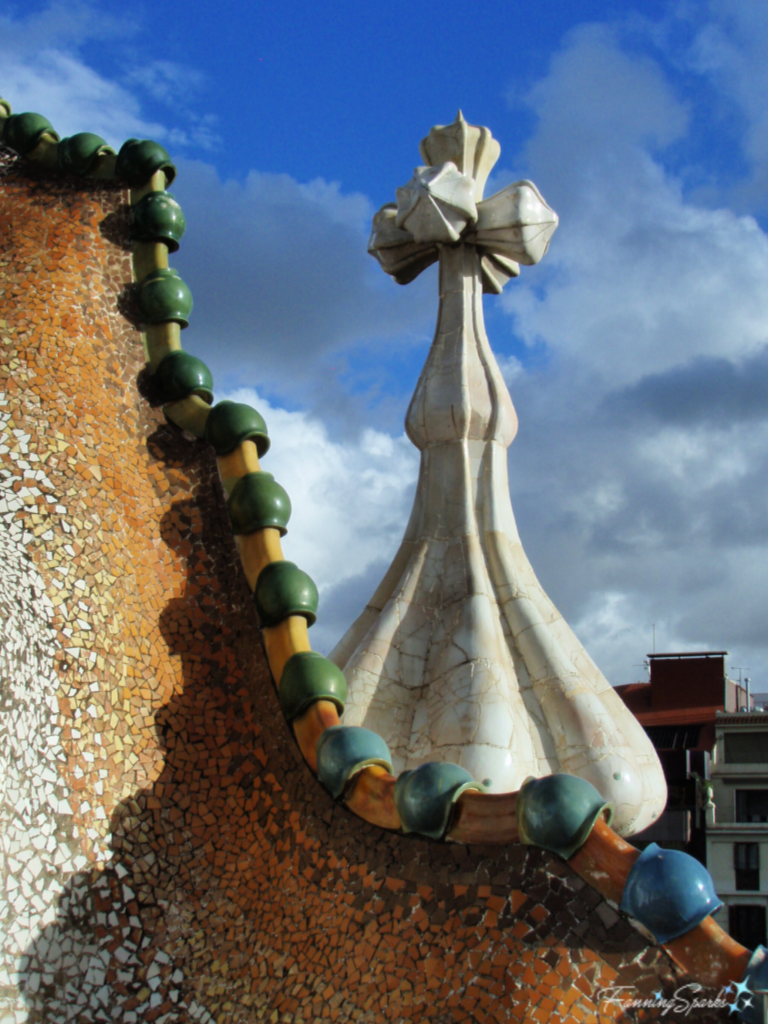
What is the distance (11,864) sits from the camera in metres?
4.29

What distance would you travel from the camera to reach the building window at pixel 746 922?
22859 mm

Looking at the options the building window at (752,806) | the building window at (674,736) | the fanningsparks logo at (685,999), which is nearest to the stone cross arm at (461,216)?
the fanningsparks logo at (685,999)

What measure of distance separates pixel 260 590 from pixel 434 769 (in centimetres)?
130

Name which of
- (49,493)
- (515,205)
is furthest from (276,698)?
(515,205)

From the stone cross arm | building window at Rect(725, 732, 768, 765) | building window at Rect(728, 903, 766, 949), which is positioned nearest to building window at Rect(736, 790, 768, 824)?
building window at Rect(725, 732, 768, 765)

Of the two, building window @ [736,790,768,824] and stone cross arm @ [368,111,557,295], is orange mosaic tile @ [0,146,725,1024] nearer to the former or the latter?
stone cross arm @ [368,111,557,295]

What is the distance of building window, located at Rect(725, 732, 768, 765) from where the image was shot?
965 inches

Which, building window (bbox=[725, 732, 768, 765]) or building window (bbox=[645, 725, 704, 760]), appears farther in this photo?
building window (bbox=[645, 725, 704, 760])

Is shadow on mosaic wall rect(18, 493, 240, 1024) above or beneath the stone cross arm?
beneath

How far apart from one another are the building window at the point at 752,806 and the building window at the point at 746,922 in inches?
75.4

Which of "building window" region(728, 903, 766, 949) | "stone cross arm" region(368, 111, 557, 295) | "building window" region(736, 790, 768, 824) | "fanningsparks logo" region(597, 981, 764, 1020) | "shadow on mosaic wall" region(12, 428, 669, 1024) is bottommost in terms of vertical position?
"fanningsparks logo" region(597, 981, 764, 1020)

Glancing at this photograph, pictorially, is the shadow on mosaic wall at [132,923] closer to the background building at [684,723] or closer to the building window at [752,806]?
the background building at [684,723]

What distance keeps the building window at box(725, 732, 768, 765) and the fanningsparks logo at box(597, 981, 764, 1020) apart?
22.3 m

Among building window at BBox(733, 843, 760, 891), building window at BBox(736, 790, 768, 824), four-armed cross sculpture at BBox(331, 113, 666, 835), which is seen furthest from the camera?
building window at BBox(736, 790, 768, 824)
